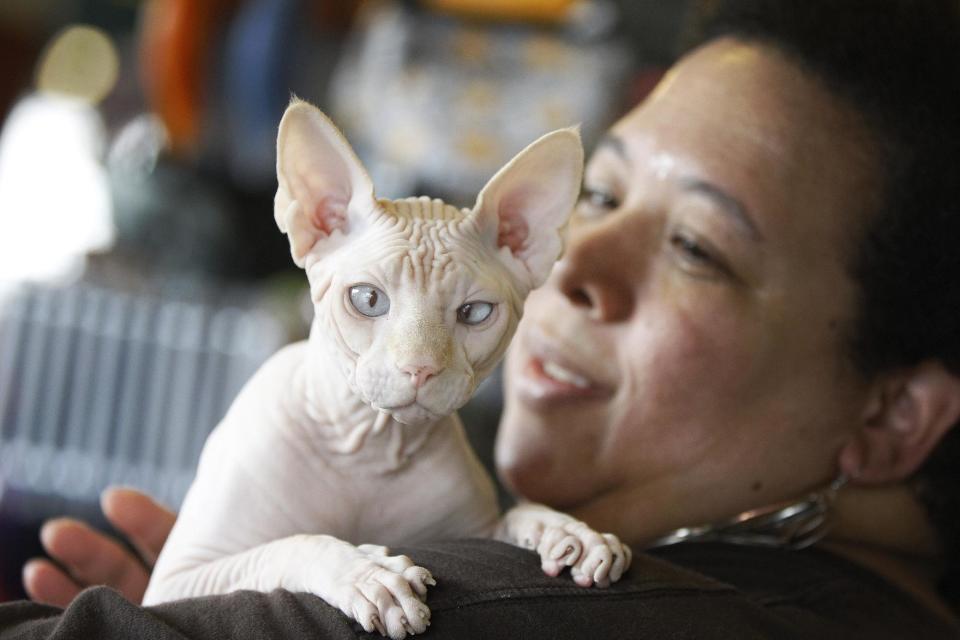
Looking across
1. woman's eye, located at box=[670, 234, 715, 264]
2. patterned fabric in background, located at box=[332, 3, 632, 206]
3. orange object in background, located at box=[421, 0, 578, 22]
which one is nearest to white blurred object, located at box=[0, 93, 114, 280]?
patterned fabric in background, located at box=[332, 3, 632, 206]

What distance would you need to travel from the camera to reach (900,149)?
1.14 m

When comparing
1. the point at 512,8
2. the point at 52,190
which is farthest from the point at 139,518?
the point at 52,190

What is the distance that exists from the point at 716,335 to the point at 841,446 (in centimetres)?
22

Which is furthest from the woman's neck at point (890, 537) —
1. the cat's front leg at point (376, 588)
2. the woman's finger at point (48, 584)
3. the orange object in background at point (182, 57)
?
the orange object in background at point (182, 57)

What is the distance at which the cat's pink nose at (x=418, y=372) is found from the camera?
597 mm

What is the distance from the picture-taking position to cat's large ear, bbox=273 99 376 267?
2.17ft

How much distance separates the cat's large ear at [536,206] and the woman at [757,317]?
40 cm

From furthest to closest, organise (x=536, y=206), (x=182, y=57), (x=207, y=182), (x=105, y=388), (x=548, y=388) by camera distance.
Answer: (x=207, y=182)
(x=182, y=57)
(x=105, y=388)
(x=548, y=388)
(x=536, y=206)

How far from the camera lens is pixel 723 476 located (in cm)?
114

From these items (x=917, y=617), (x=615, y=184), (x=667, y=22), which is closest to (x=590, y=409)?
(x=615, y=184)

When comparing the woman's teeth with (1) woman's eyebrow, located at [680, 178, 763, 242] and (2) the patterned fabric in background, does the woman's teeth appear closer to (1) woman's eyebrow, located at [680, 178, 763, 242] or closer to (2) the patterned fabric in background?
(1) woman's eyebrow, located at [680, 178, 763, 242]

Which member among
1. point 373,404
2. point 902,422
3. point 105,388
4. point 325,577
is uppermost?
point 373,404

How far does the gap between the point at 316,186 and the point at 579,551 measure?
0.32 metres

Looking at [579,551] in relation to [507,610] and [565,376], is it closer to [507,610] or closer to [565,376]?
[507,610]
